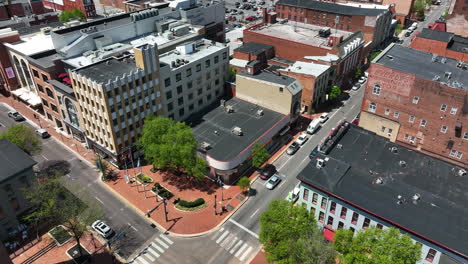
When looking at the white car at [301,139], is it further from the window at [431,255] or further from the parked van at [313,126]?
the window at [431,255]

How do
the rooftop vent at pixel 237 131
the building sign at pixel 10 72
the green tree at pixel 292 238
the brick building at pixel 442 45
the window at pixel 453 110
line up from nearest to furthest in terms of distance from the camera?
the green tree at pixel 292 238 → the window at pixel 453 110 → the rooftop vent at pixel 237 131 → the brick building at pixel 442 45 → the building sign at pixel 10 72

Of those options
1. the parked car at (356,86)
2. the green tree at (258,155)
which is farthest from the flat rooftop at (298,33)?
the green tree at (258,155)

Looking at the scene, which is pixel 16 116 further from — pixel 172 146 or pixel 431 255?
pixel 431 255

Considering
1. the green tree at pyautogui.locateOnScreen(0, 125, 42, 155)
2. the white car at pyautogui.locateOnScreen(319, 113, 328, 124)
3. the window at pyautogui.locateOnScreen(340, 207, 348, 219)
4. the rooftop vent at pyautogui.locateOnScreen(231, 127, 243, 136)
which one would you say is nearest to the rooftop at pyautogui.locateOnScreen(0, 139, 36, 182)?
the green tree at pyautogui.locateOnScreen(0, 125, 42, 155)

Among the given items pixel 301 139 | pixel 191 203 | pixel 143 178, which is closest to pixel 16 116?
pixel 143 178

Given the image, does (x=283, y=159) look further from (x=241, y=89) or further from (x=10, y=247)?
(x=10, y=247)

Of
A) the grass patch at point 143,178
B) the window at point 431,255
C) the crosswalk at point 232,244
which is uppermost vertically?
the window at point 431,255

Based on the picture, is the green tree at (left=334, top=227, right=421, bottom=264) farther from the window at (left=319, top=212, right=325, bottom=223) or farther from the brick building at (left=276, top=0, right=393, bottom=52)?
the brick building at (left=276, top=0, right=393, bottom=52)
